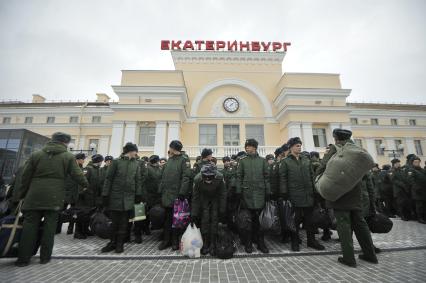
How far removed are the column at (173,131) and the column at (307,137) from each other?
10089 mm

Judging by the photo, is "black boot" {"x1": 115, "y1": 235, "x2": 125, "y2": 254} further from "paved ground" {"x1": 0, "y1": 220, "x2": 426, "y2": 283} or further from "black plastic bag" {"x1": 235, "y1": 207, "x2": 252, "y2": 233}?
"black plastic bag" {"x1": 235, "y1": 207, "x2": 252, "y2": 233}

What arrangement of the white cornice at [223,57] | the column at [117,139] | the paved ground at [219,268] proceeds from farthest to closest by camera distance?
the white cornice at [223,57], the column at [117,139], the paved ground at [219,268]

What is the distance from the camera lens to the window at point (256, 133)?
18016 mm

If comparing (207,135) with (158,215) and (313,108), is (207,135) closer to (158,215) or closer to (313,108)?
(313,108)

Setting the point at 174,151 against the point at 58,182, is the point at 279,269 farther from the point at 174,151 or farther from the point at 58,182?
the point at 58,182

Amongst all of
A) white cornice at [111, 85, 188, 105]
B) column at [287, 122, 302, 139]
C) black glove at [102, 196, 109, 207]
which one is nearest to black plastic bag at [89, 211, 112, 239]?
black glove at [102, 196, 109, 207]

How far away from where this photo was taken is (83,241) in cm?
508

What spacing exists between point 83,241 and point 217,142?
523 inches

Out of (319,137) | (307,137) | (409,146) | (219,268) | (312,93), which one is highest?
(312,93)

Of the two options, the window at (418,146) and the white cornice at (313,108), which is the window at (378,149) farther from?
the white cornice at (313,108)

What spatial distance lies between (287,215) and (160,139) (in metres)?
12.5

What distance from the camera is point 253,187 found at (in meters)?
4.29

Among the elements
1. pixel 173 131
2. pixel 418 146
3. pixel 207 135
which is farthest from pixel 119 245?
pixel 418 146

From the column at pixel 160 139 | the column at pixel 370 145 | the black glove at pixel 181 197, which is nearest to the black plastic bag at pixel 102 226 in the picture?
the black glove at pixel 181 197
